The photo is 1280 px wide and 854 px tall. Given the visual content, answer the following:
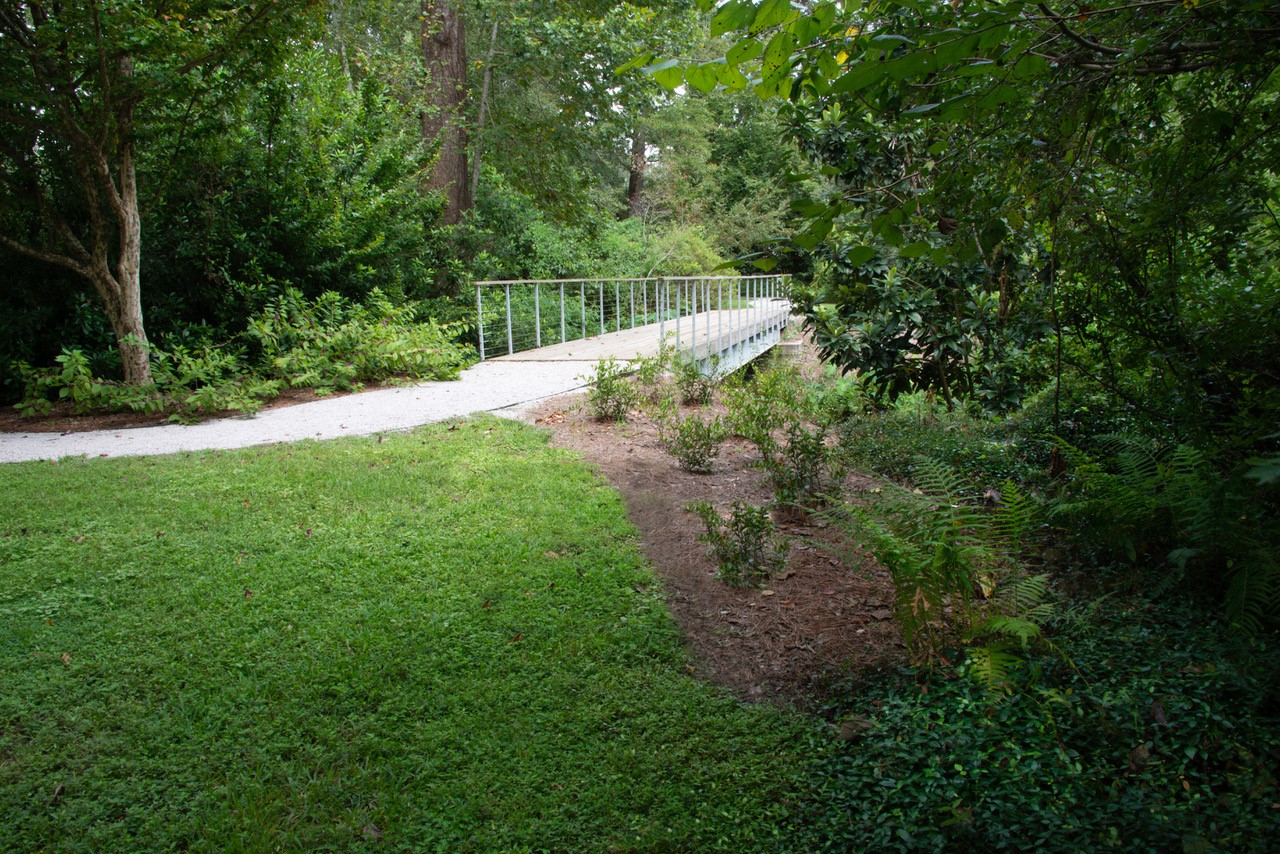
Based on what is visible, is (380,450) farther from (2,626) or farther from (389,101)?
(389,101)

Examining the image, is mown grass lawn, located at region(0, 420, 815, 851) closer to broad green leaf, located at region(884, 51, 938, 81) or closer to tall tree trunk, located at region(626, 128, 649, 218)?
broad green leaf, located at region(884, 51, 938, 81)

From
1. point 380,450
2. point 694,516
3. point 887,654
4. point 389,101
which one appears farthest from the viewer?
point 389,101

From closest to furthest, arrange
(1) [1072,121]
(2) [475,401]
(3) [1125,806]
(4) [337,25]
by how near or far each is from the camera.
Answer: (3) [1125,806] < (1) [1072,121] < (2) [475,401] < (4) [337,25]

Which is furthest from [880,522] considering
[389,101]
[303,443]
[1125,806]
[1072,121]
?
[389,101]

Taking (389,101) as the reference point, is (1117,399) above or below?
below

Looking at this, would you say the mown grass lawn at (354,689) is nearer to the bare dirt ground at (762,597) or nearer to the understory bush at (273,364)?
the bare dirt ground at (762,597)

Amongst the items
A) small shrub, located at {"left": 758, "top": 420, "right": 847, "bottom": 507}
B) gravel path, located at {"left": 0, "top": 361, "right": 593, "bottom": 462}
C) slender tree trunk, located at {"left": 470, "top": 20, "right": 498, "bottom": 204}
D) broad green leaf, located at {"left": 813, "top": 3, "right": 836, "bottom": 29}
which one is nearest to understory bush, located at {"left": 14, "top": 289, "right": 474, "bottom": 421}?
gravel path, located at {"left": 0, "top": 361, "right": 593, "bottom": 462}

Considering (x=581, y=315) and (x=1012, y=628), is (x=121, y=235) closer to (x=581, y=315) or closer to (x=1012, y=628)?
(x=581, y=315)

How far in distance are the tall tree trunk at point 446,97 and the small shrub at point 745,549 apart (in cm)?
1135

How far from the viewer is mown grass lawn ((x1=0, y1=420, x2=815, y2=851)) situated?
7.82ft

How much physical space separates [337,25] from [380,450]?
14808 mm

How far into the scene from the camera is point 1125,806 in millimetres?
2139

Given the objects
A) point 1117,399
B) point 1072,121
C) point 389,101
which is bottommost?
point 1117,399

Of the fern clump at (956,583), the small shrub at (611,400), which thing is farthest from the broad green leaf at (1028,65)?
the small shrub at (611,400)
